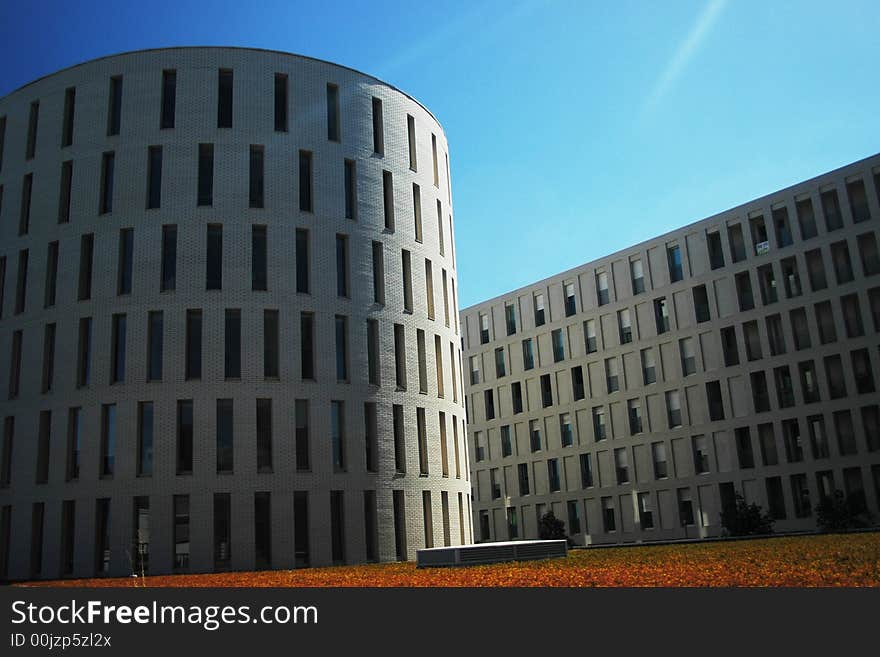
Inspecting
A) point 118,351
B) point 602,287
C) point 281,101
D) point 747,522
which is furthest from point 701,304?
point 118,351

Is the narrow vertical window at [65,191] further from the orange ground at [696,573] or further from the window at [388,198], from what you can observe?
the orange ground at [696,573]

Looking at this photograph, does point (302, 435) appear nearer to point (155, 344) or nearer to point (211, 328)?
point (211, 328)

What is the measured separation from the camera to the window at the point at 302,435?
32.1 meters

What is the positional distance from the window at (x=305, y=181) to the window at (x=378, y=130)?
3.29 m

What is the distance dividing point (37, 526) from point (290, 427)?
985 cm

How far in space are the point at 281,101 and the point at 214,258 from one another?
7682 mm

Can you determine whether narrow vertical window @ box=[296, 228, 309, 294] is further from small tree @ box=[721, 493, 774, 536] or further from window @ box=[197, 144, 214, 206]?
small tree @ box=[721, 493, 774, 536]

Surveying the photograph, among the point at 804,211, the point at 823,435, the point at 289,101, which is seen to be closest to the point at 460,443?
the point at 289,101

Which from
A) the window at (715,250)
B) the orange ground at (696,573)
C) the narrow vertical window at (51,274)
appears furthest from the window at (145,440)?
the window at (715,250)

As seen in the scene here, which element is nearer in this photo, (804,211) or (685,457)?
(804,211)

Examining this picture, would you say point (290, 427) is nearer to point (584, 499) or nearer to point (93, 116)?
point (93, 116)

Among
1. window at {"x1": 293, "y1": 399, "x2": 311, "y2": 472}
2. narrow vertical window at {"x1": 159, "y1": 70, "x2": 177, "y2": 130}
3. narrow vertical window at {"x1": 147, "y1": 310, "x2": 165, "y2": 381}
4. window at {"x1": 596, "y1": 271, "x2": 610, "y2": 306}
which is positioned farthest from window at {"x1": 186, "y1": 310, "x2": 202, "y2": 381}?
window at {"x1": 596, "y1": 271, "x2": 610, "y2": 306}

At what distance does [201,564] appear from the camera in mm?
29734

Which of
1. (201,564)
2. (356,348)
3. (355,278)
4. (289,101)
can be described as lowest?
(201,564)
